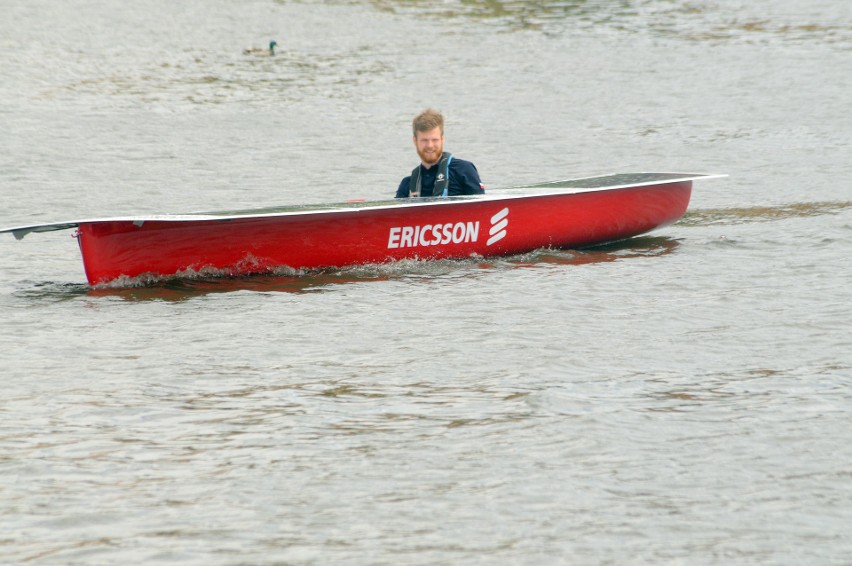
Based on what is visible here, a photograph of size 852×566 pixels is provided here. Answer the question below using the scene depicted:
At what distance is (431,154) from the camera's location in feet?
35.6

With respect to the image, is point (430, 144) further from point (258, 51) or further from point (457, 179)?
point (258, 51)

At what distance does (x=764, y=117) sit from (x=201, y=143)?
9.24 meters

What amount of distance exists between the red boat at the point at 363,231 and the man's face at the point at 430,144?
0.49 m

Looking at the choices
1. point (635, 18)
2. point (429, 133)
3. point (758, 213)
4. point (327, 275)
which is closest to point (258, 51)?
point (635, 18)

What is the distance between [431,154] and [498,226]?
34.6 inches

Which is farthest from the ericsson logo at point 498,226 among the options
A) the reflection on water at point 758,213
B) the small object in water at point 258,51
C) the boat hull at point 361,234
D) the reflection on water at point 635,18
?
the reflection on water at point 635,18

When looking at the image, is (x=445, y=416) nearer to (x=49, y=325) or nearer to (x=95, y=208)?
(x=49, y=325)

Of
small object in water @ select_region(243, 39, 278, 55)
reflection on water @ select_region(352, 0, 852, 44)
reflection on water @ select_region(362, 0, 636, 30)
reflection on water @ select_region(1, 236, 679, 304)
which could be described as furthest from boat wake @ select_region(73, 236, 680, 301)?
reflection on water @ select_region(362, 0, 636, 30)

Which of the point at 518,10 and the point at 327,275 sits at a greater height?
the point at 518,10

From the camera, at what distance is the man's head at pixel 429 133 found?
35.0 feet

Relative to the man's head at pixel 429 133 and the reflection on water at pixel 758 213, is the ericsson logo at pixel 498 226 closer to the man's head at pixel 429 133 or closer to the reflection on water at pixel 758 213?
the man's head at pixel 429 133

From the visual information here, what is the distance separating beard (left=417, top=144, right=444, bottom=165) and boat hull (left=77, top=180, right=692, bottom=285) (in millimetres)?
556

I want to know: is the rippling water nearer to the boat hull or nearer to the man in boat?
the boat hull

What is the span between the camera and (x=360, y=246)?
1051cm
